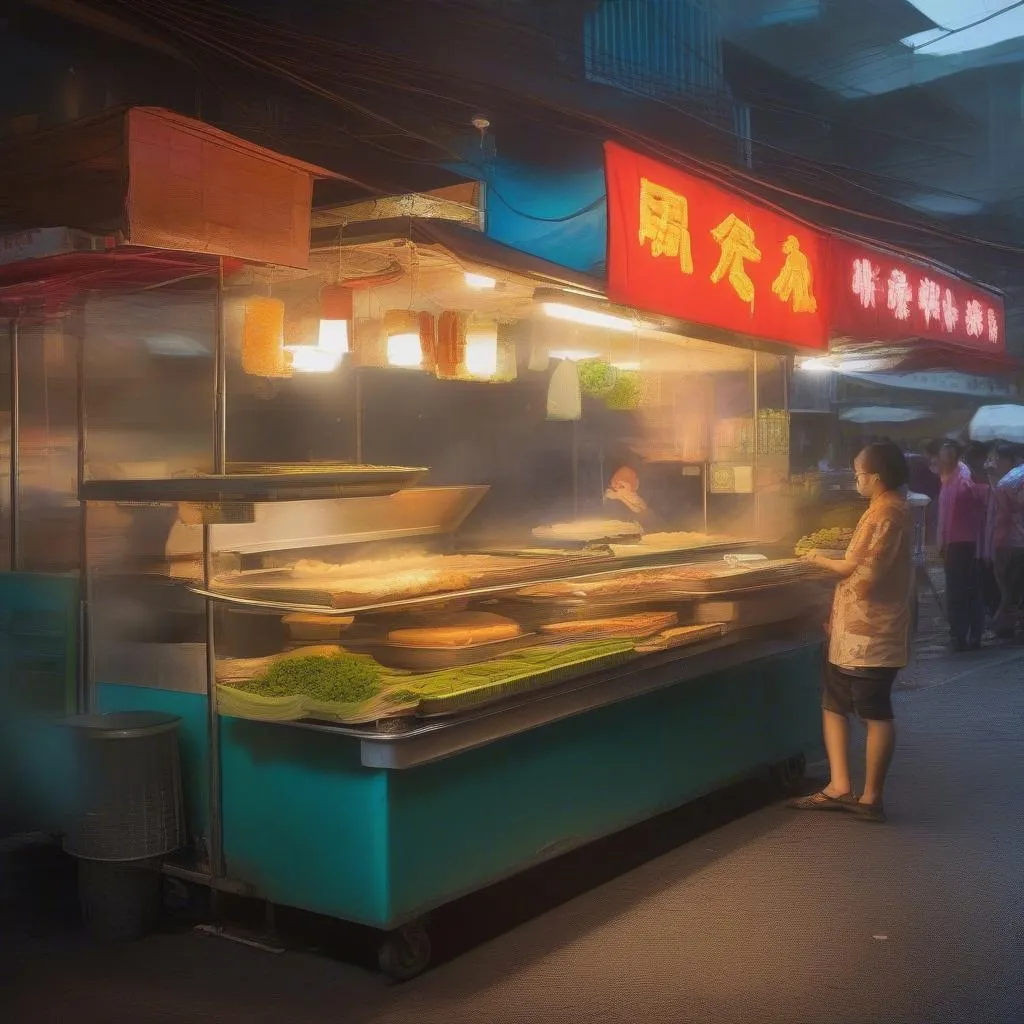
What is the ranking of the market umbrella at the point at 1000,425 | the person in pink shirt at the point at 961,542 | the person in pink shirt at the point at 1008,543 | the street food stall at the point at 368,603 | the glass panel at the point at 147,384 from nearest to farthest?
the street food stall at the point at 368,603
the glass panel at the point at 147,384
the person in pink shirt at the point at 961,542
the person in pink shirt at the point at 1008,543
the market umbrella at the point at 1000,425

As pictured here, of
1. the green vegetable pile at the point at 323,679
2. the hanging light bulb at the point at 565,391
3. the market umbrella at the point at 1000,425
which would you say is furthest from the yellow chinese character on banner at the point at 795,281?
the market umbrella at the point at 1000,425

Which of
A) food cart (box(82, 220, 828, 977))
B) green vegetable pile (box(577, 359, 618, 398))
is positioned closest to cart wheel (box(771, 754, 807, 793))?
food cart (box(82, 220, 828, 977))

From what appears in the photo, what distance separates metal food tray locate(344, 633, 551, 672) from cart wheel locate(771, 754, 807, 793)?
96.9 inches

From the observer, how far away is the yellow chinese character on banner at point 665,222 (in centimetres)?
607

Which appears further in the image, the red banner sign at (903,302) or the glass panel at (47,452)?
the red banner sign at (903,302)

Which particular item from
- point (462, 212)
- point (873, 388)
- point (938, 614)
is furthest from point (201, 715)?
point (873, 388)

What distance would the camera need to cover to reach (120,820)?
184 inches

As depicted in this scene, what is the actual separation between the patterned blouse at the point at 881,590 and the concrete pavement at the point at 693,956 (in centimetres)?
94

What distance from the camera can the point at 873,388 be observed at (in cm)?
2003

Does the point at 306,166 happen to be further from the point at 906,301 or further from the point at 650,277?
the point at 906,301

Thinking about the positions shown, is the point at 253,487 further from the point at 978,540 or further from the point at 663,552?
the point at 978,540

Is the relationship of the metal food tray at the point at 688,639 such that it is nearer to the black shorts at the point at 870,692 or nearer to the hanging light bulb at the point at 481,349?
the black shorts at the point at 870,692

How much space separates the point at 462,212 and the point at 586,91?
836cm

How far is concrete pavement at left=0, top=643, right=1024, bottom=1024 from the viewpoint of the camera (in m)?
4.09
